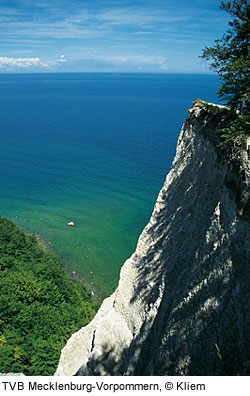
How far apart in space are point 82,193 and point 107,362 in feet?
176

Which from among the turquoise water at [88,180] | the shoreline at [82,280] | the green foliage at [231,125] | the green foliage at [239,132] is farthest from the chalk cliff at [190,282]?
the turquoise water at [88,180]

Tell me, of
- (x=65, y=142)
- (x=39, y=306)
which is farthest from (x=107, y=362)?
(x=65, y=142)

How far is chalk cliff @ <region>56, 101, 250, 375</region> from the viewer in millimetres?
9688

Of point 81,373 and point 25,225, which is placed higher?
point 81,373

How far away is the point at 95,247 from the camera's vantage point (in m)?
48.8

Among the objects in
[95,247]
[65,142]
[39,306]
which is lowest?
[95,247]

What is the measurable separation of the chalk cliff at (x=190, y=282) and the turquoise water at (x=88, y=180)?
20755mm

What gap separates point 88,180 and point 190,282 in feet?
215

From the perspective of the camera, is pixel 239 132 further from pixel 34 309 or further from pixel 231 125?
pixel 34 309

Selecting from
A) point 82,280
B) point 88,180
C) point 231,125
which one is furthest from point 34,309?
point 88,180

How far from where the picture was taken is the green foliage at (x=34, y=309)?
22.3 m

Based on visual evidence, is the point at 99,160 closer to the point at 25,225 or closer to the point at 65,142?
the point at 65,142

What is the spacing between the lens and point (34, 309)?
26.6 meters

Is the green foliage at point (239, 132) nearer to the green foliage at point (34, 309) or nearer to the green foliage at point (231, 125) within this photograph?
the green foliage at point (231, 125)
